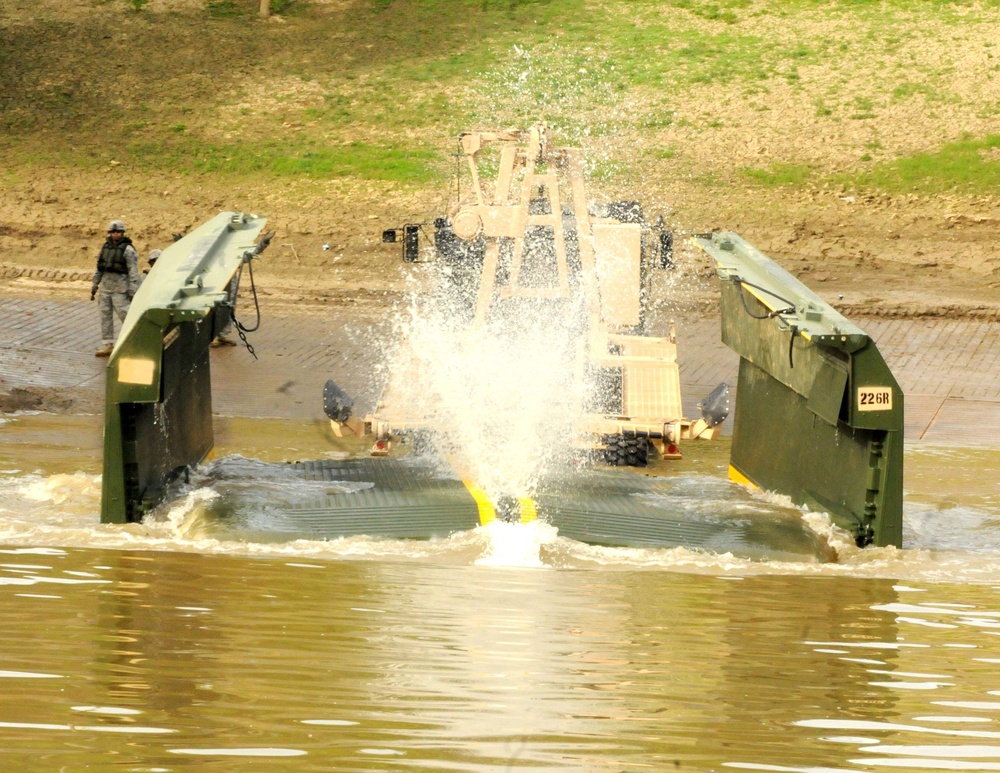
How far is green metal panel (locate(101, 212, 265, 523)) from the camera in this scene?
7.25m

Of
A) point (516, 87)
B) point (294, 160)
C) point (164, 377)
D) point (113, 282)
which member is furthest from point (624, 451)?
point (516, 87)

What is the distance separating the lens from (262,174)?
2325cm

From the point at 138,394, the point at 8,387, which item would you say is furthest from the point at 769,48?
the point at 138,394

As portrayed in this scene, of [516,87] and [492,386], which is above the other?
[516,87]

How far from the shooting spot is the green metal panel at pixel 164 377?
7.25 metres

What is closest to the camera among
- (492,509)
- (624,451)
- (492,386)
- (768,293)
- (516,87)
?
(492,509)

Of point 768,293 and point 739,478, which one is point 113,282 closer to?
point 739,478

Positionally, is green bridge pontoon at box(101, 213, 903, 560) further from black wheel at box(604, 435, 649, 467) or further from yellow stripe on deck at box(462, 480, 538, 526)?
black wheel at box(604, 435, 649, 467)

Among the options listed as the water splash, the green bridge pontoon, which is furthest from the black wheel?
the green bridge pontoon

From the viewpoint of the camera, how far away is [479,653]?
221 inches

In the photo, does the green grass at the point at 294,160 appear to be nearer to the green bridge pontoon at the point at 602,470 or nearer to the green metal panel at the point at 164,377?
the green metal panel at the point at 164,377

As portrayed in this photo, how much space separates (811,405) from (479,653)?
301 centimetres

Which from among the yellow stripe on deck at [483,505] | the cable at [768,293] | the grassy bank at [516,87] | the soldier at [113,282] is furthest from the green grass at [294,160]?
the yellow stripe on deck at [483,505]

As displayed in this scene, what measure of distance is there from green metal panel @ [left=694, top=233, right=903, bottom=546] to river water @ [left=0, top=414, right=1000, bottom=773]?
0.75ft
